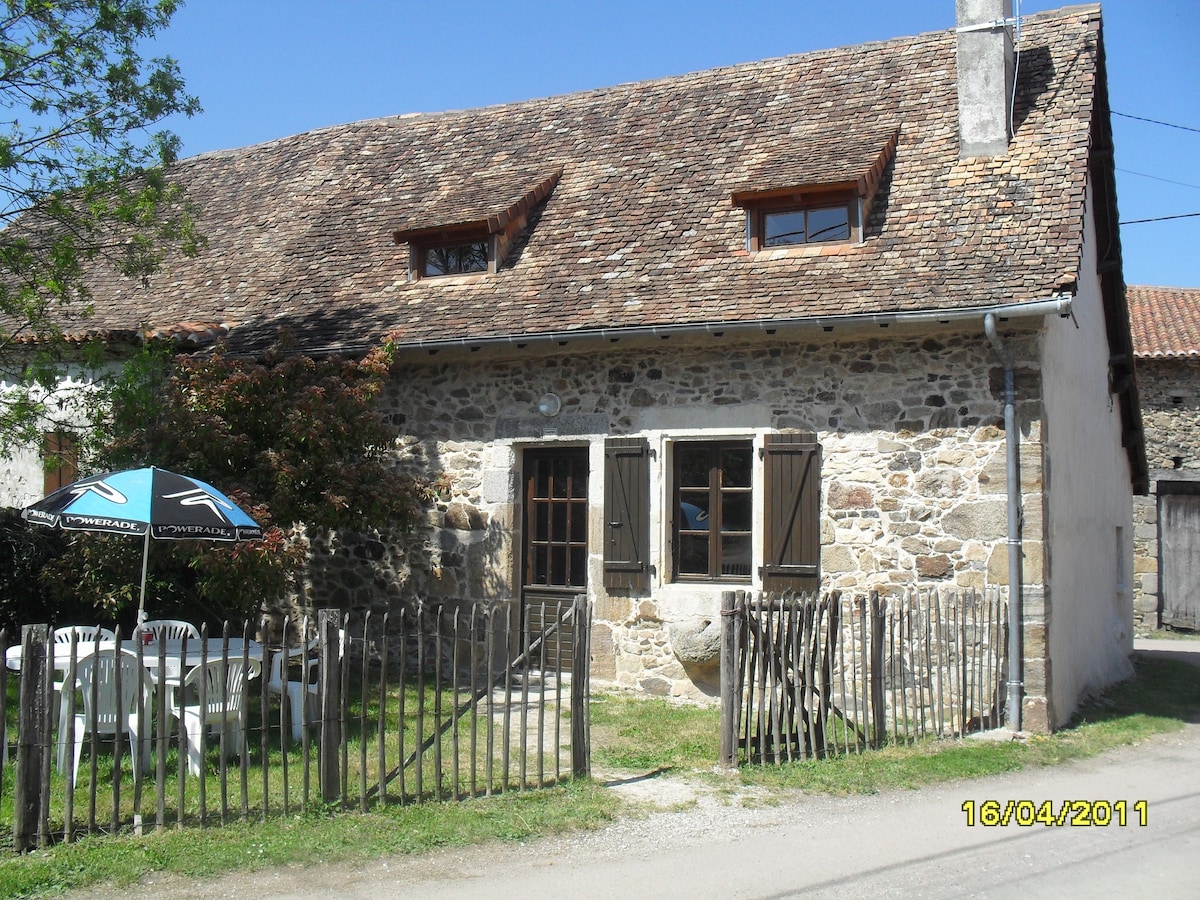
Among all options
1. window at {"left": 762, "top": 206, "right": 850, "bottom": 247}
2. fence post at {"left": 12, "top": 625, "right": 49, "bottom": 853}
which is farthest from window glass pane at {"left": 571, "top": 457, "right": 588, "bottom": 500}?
fence post at {"left": 12, "top": 625, "right": 49, "bottom": 853}

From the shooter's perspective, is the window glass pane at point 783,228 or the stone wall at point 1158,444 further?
the stone wall at point 1158,444

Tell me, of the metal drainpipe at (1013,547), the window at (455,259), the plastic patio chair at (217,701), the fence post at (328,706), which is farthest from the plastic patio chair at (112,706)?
the metal drainpipe at (1013,547)

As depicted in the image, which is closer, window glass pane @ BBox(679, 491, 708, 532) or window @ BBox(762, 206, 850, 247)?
window glass pane @ BBox(679, 491, 708, 532)

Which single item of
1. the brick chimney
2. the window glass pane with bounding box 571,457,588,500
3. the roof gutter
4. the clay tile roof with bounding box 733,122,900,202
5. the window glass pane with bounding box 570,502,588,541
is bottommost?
the window glass pane with bounding box 570,502,588,541

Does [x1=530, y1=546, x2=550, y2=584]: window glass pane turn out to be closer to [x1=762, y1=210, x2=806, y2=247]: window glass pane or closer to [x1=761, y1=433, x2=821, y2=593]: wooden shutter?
[x1=761, y1=433, x2=821, y2=593]: wooden shutter

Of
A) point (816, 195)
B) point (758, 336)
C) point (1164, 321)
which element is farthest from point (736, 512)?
point (1164, 321)

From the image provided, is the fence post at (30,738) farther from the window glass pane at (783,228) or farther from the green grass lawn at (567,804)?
the window glass pane at (783,228)

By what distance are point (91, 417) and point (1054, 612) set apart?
8088mm

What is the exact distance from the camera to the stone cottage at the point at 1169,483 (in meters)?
18.6

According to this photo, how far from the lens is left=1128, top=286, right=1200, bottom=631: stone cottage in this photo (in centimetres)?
1861

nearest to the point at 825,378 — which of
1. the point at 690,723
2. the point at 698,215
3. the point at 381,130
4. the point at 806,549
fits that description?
the point at 806,549

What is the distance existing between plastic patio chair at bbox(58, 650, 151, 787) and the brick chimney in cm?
823

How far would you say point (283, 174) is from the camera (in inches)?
584

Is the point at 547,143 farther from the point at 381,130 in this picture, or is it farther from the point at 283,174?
the point at 283,174
